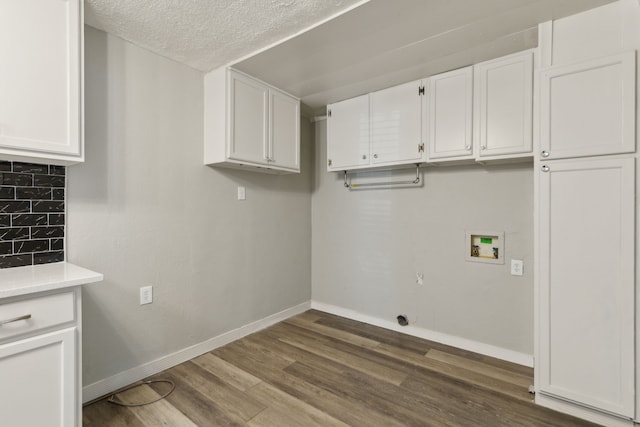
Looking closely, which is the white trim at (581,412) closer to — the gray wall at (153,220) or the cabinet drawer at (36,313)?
the gray wall at (153,220)

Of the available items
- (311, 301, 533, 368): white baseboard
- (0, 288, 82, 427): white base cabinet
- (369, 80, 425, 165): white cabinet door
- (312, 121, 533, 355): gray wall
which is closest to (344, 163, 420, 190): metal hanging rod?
(312, 121, 533, 355): gray wall

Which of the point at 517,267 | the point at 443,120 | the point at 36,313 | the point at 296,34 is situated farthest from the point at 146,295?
the point at 517,267

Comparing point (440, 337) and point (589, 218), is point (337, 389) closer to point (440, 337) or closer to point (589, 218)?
point (440, 337)

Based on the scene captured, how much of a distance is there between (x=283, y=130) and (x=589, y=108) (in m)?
2.14

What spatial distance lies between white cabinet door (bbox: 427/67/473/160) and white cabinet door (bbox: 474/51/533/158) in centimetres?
6

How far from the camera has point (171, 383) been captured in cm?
211

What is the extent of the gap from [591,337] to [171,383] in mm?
2553

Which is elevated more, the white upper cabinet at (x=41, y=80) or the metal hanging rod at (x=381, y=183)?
the white upper cabinet at (x=41, y=80)

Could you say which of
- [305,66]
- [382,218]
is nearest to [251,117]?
[305,66]

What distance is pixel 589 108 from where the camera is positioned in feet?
5.58

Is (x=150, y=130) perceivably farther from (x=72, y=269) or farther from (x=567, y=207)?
(x=567, y=207)

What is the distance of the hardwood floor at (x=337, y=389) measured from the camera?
176cm

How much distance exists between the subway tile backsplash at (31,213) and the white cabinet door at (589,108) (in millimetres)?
2822

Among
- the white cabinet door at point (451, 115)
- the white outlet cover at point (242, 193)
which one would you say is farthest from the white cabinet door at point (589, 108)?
the white outlet cover at point (242, 193)
